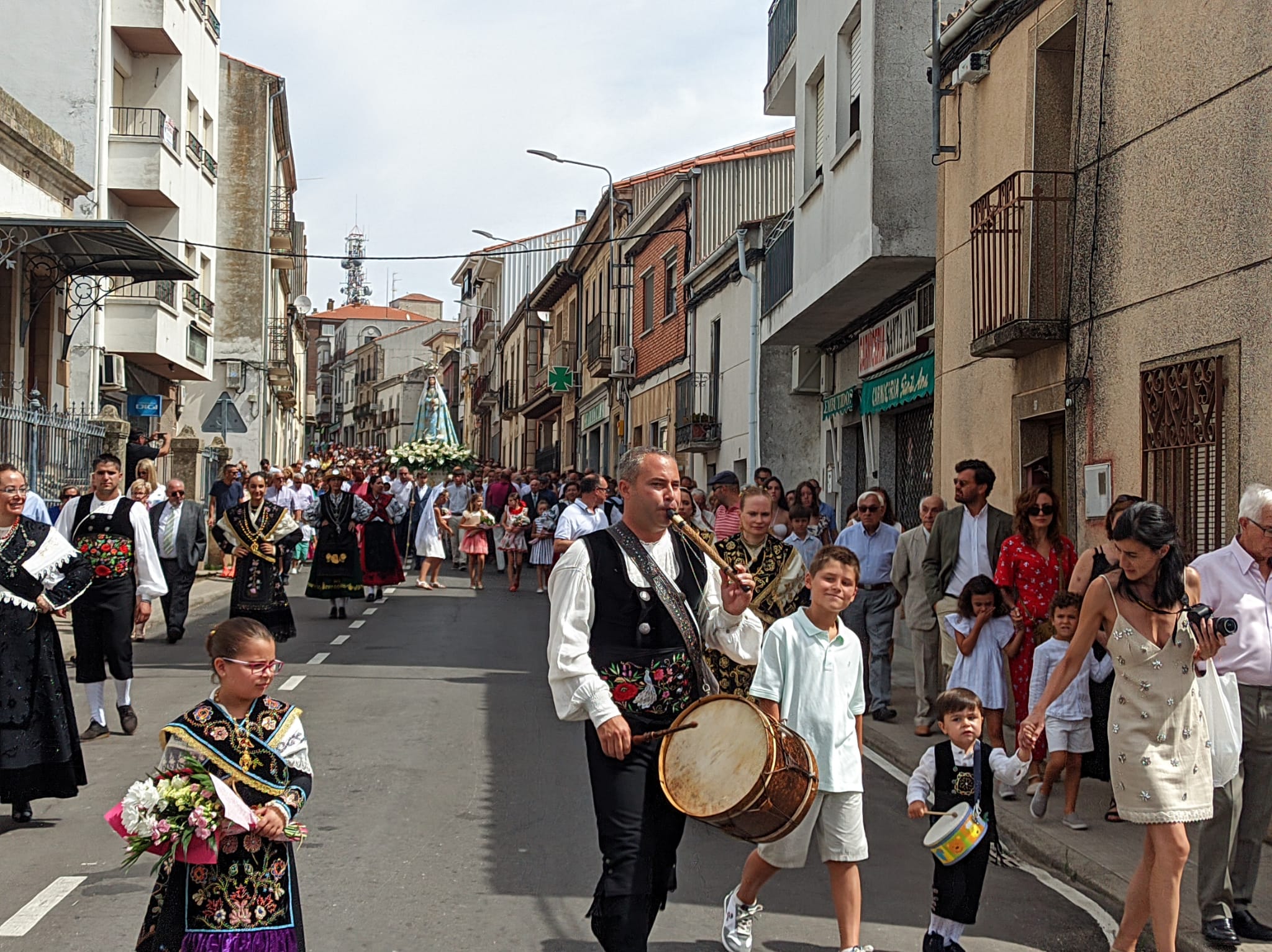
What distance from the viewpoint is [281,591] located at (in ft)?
44.2

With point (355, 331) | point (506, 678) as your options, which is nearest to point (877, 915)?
point (506, 678)

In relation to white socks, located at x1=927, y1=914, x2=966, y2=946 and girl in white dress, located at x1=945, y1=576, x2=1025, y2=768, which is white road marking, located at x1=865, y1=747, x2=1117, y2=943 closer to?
white socks, located at x1=927, y1=914, x2=966, y2=946

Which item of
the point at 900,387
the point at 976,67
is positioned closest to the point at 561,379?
the point at 900,387

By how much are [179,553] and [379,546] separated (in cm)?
593

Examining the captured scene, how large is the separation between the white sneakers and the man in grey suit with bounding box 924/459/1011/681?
14.4ft

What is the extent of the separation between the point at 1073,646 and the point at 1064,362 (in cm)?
601

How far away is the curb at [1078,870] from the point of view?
5.81 meters

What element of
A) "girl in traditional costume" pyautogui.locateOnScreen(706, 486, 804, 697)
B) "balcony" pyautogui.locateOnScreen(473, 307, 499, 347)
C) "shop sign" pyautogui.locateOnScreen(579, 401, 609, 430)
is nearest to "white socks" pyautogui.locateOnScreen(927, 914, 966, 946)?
"girl in traditional costume" pyautogui.locateOnScreen(706, 486, 804, 697)

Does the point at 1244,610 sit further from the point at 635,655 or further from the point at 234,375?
the point at 234,375

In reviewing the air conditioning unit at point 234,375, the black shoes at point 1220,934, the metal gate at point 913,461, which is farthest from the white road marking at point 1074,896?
the air conditioning unit at point 234,375

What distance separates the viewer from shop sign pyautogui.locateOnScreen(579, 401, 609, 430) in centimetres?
4306

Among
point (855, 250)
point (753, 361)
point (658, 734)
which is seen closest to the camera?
point (658, 734)

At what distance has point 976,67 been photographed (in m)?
12.9

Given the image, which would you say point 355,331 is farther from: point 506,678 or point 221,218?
point 506,678
